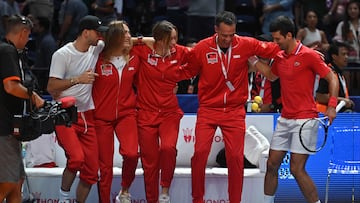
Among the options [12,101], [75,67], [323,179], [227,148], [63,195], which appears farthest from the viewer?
[323,179]

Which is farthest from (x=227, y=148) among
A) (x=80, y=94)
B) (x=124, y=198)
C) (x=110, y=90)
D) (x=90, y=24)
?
(x=90, y=24)

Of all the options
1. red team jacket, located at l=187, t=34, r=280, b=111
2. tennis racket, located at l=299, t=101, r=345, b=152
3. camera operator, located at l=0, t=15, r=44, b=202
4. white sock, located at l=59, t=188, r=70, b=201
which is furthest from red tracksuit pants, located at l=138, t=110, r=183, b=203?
camera operator, located at l=0, t=15, r=44, b=202

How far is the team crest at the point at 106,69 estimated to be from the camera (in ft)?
31.9

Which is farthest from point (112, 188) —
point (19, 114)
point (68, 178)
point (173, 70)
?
point (19, 114)

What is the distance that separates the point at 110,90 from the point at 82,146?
2.24 ft

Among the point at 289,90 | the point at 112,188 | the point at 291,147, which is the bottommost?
the point at 112,188

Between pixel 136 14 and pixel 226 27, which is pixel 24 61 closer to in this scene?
pixel 226 27

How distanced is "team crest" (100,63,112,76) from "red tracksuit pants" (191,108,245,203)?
1.10 meters

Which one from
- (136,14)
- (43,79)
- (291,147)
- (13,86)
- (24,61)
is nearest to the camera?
(13,86)

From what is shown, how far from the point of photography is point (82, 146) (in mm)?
9539

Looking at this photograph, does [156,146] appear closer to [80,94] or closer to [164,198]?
[164,198]

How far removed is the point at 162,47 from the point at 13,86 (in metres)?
2.16

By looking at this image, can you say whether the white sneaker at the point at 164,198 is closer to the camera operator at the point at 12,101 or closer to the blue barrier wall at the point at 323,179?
the blue barrier wall at the point at 323,179

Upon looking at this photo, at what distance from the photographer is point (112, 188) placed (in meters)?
10.3
